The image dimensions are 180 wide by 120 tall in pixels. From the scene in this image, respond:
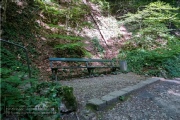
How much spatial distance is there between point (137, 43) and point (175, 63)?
251cm

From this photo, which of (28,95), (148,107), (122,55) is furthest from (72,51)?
(28,95)

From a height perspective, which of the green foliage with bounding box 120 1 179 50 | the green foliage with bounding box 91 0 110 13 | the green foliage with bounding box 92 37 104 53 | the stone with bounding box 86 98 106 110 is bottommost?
the stone with bounding box 86 98 106 110

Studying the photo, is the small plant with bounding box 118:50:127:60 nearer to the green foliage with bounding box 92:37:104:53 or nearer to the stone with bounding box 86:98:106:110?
the green foliage with bounding box 92:37:104:53

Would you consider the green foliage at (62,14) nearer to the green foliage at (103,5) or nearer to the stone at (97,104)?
the green foliage at (103,5)

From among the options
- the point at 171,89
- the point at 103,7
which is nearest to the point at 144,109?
the point at 171,89

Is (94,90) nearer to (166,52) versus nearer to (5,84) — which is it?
(5,84)

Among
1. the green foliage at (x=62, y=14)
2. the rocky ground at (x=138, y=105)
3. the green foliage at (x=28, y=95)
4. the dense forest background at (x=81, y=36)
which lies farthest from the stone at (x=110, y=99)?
the green foliage at (x=62, y=14)

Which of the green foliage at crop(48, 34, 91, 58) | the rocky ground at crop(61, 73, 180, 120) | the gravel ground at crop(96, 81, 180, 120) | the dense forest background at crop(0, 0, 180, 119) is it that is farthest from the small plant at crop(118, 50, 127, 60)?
the gravel ground at crop(96, 81, 180, 120)

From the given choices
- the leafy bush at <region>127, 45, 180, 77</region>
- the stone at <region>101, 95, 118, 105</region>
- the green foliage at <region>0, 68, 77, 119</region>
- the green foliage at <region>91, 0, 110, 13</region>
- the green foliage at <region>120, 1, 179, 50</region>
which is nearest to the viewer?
the green foliage at <region>0, 68, 77, 119</region>

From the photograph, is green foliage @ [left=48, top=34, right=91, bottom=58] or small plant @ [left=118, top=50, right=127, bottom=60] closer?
green foliage @ [left=48, top=34, right=91, bottom=58]

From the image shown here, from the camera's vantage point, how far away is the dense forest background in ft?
18.5

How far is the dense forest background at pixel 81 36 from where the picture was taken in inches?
222

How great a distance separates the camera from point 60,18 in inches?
314

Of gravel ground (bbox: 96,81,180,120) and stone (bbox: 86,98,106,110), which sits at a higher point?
stone (bbox: 86,98,106,110)
